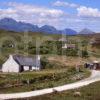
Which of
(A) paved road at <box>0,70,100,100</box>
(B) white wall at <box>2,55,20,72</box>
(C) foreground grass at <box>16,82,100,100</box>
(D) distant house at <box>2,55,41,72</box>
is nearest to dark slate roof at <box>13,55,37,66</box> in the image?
(D) distant house at <box>2,55,41,72</box>

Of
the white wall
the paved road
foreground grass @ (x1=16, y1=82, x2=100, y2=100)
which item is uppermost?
the white wall

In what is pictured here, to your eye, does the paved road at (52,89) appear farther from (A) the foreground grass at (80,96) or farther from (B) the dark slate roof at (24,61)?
(B) the dark slate roof at (24,61)

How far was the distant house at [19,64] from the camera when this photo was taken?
118 m

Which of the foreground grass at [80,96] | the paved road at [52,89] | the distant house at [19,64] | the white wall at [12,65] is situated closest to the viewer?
the foreground grass at [80,96]

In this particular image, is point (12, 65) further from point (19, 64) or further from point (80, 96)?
point (80, 96)

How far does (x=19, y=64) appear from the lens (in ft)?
385

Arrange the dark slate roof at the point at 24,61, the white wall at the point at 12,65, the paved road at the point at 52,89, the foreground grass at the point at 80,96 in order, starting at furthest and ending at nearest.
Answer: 1. the dark slate roof at the point at 24,61
2. the white wall at the point at 12,65
3. the paved road at the point at 52,89
4. the foreground grass at the point at 80,96

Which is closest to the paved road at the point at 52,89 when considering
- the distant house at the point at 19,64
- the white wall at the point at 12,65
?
the distant house at the point at 19,64

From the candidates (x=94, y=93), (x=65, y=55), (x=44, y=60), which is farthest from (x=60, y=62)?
(x=94, y=93)

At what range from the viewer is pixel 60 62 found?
447 feet

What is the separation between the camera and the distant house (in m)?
118

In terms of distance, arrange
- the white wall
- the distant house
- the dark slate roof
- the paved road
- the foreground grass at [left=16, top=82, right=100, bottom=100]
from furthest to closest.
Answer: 1. the dark slate roof
2. the distant house
3. the white wall
4. the paved road
5. the foreground grass at [left=16, top=82, right=100, bottom=100]

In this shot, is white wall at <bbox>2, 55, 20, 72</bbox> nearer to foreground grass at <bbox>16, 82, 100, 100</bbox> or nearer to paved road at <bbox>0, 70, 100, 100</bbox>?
paved road at <bbox>0, 70, 100, 100</bbox>

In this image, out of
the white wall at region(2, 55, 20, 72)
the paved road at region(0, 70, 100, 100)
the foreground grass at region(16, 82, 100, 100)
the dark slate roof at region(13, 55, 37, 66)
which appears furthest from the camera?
the dark slate roof at region(13, 55, 37, 66)
